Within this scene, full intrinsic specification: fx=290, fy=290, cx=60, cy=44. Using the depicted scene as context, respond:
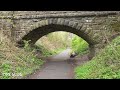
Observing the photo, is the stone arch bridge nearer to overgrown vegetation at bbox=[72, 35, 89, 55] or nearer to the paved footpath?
the paved footpath

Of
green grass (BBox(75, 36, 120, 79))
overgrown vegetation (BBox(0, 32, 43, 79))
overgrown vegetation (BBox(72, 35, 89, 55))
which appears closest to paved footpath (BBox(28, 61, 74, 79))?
overgrown vegetation (BBox(0, 32, 43, 79))

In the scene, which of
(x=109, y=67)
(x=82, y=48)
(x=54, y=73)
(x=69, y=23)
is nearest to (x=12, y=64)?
(x=54, y=73)

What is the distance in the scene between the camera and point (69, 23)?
16.6m

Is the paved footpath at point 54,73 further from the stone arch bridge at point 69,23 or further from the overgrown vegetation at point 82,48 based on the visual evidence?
the overgrown vegetation at point 82,48

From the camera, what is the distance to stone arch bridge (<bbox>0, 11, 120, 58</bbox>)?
16359 mm

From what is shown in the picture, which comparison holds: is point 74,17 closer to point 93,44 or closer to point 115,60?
point 93,44

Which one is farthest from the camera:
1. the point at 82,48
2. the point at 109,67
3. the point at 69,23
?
the point at 82,48

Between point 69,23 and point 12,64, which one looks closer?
point 12,64

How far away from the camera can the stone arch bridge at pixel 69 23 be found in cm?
1636

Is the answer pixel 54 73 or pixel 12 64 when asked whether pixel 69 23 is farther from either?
pixel 12 64

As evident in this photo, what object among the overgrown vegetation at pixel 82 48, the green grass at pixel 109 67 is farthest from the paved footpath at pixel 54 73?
the overgrown vegetation at pixel 82 48

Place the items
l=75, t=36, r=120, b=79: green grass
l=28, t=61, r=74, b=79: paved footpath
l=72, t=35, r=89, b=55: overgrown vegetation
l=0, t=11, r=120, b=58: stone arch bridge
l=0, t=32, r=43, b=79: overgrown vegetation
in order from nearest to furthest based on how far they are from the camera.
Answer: l=75, t=36, r=120, b=79: green grass, l=0, t=32, r=43, b=79: overgrown vegetation, l=28, t=61, r=74, b=79: paved footpath, l=0, t=11, r=120, b=58: stone arch bridge, l=72, t=35, r=89, b=55: overgrown vegetation

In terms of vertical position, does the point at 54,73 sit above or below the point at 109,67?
below
